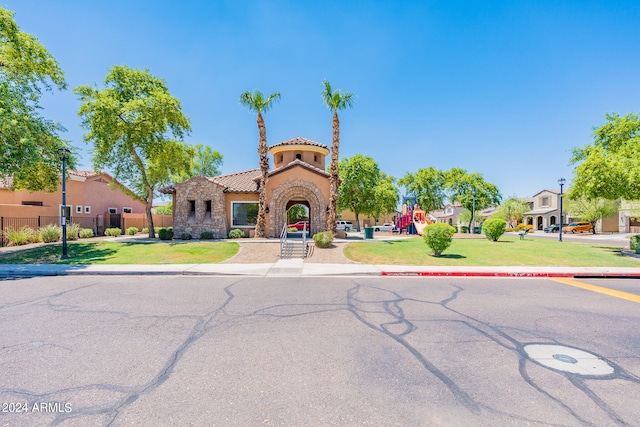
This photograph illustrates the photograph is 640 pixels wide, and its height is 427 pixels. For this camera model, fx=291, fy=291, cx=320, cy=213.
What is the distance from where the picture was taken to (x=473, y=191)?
43.3 metres

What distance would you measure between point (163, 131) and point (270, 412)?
76.6 feet

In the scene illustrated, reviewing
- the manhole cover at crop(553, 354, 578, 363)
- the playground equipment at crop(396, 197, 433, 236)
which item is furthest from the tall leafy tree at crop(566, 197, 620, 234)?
the manhole cover at crop(553, 354, 578, 363)

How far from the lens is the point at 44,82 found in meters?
16.8

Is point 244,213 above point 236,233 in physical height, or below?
above

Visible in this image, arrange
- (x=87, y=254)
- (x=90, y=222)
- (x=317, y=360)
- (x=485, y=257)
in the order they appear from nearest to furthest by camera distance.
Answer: (x=317, y=360) < (x=485, y=257) < (x=87, y=254) < (x=90, y=222)

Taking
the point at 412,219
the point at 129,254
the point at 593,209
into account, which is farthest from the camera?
the point at 593,209

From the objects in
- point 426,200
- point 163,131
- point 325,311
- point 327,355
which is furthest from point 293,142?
point 426,200

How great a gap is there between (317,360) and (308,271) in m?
7.56

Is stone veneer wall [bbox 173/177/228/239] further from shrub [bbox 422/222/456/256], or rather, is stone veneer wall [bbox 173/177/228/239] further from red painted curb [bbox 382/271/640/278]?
red painted curb [bbox 382/271/640/278]

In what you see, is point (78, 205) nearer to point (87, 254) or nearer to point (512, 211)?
point (87, 254)

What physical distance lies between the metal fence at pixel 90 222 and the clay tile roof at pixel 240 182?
41.1ft

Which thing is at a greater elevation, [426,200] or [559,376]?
[426,200]

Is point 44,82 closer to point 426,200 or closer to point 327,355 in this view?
point 327,355

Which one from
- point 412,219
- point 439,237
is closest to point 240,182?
point 439,237
